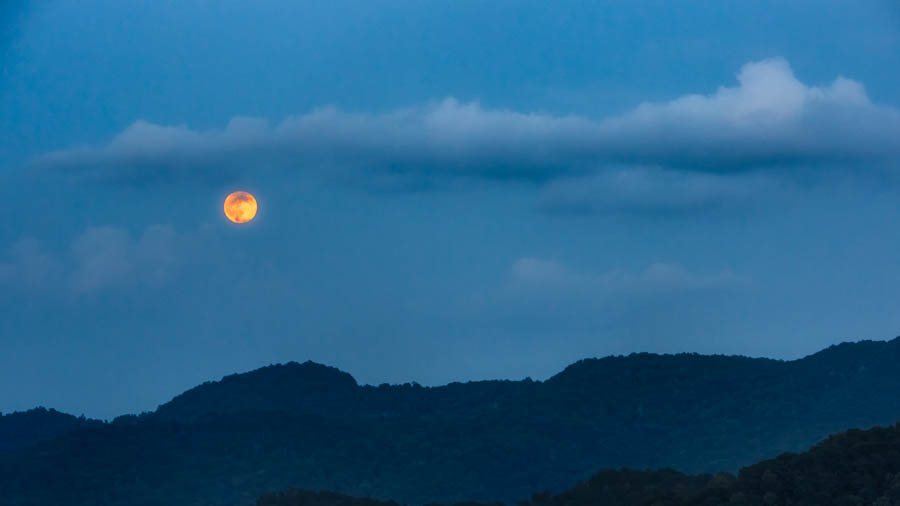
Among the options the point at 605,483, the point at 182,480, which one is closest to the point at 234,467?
the point at 182,480

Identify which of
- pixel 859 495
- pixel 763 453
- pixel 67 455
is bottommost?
pixel 859 495

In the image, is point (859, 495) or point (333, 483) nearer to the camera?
point (859, 495)

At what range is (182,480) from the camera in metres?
191

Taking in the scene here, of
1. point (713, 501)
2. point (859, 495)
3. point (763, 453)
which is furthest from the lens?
point (763, 453)

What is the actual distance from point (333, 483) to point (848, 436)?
420 feet

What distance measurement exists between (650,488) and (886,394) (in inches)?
4474

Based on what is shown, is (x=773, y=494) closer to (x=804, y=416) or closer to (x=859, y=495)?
(x=859, y=495)

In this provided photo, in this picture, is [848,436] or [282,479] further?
[282,479]

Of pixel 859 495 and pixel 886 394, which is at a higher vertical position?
pixel 886 394

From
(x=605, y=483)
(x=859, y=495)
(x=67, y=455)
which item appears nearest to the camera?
(x=859, y=495)

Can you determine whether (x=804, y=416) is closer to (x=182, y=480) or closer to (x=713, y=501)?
(x=182, y=480)

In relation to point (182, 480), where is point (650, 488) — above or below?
below

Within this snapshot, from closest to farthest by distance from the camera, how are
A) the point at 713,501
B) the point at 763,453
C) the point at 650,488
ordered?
the point at 713,501
the point at 650,488
the point at 763,453

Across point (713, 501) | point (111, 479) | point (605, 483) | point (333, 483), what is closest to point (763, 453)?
point (333, 483)
